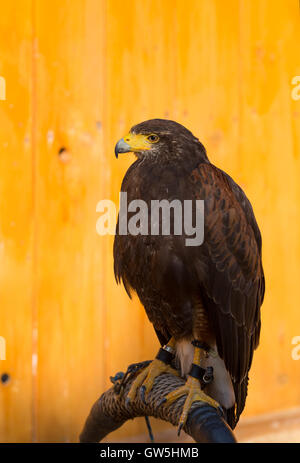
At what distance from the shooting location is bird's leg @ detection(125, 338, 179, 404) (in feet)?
4.35

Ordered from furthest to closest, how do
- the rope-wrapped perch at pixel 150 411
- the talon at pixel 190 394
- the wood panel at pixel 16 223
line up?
the wood panel at pixel 16 223, the talon at pixel 190 394, the rope-wrapped perch at pixel 150 411

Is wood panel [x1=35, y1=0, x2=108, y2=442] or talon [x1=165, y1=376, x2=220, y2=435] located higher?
wood panel [x1=35, y1=0, x2=108, y2=442]

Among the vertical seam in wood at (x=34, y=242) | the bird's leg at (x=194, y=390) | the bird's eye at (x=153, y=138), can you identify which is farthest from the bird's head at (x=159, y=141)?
the vertical seam in wood at (x=34, y=242)

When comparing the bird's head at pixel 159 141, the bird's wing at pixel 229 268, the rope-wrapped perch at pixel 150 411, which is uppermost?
the bird's head at pixel 159 141

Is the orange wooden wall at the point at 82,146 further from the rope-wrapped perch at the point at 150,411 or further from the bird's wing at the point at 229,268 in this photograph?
the bird's wing at the point at 229,268

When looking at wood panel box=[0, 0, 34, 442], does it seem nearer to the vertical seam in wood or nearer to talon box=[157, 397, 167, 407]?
the vertical seam in wood

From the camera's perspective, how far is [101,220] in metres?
1.82

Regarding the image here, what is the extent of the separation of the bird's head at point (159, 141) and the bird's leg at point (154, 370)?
454 mm

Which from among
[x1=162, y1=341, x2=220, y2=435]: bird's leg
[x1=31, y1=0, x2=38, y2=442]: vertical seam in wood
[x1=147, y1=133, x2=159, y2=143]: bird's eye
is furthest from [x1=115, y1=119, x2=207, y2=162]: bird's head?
[x1=31, y1=0, x2=38, y2=442]: vertical seam in wood

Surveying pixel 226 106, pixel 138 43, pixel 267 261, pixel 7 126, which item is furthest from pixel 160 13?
pixel 267 261

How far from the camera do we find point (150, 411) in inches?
49.8

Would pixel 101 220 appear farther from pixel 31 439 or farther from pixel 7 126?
pixel 31 439

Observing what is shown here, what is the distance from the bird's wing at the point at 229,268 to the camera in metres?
1.22
